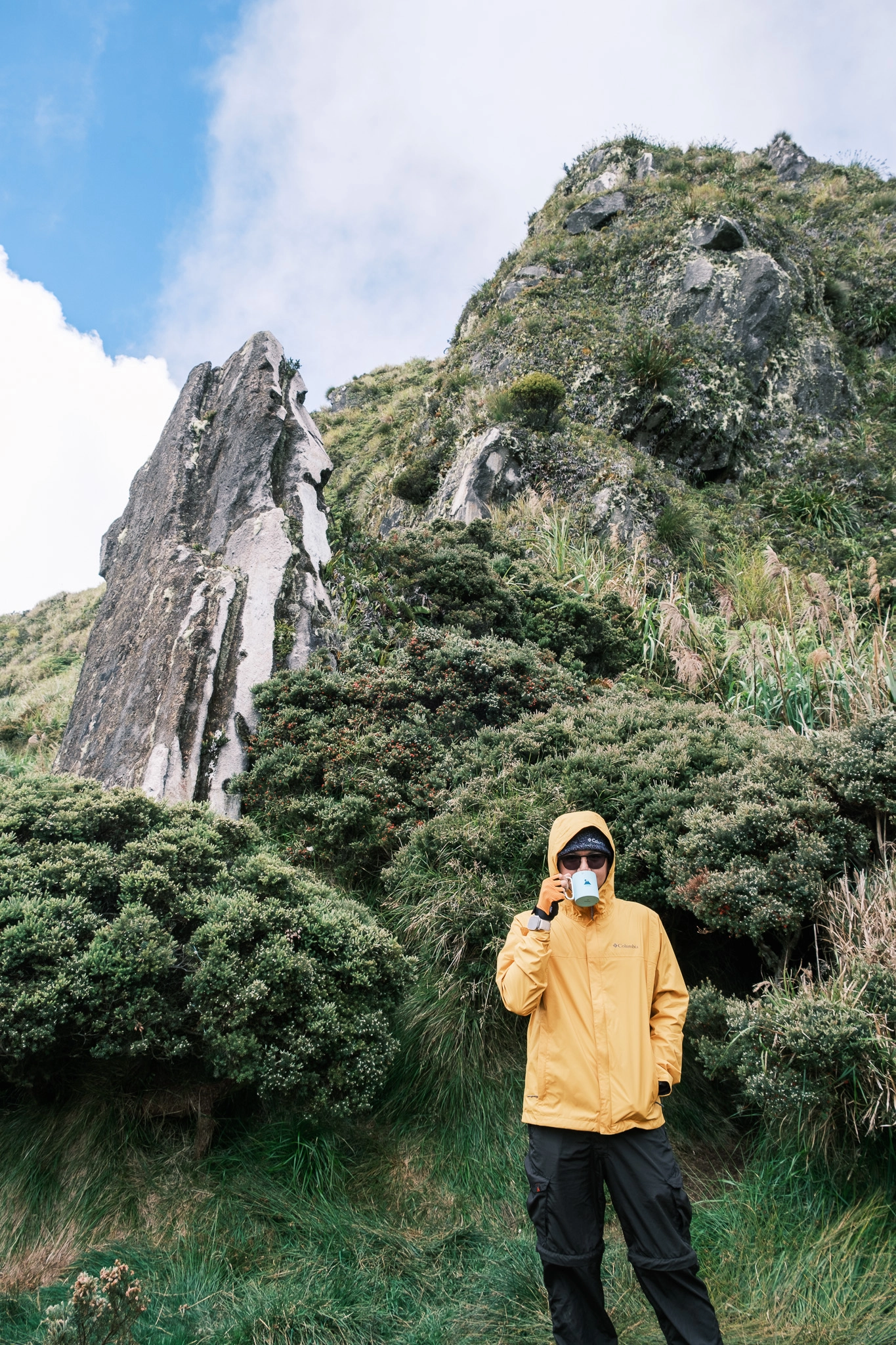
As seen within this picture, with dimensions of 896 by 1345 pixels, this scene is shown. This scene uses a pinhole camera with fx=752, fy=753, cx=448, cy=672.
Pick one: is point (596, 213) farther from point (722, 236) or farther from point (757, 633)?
point (757, 633)

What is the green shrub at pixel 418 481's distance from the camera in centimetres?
1585

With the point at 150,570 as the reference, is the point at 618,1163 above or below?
below

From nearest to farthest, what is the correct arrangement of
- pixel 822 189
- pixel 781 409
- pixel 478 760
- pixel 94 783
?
pixel 94 783, pixel 478 760, pixel 781 409, pixel 822 189

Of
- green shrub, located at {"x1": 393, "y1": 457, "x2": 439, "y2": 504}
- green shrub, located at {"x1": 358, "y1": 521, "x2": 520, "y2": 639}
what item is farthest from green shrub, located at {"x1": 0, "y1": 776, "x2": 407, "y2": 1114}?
green shrub, located at {"x1": 393, "y1": 457, "x2": 439, "y2": 504}

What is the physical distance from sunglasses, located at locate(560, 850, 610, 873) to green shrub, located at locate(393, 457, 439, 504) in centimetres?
1353

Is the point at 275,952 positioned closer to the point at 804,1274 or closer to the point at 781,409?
the point at 804,1274

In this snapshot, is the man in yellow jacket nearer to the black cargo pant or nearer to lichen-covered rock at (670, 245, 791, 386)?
the black cargo pant

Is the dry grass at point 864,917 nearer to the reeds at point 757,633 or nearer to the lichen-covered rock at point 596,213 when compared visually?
the reeds at point 757,633

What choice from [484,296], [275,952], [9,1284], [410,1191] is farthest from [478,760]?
[484,296]

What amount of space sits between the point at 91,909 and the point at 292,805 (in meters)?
2.41

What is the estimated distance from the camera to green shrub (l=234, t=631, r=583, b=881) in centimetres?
584

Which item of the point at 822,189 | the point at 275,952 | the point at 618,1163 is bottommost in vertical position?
the point at 618,1163

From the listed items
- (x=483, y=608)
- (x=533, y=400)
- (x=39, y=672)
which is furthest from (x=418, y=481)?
(x=39, y=672)

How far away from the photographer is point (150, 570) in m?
9.17
